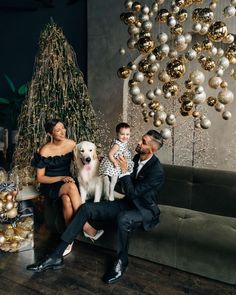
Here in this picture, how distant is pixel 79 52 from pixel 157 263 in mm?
4017

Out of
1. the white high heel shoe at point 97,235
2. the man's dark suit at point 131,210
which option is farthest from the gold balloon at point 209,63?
the white high heel shoe at point 97,235

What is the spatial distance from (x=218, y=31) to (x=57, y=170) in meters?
2.02

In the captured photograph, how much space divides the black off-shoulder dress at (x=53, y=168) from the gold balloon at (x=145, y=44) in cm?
131

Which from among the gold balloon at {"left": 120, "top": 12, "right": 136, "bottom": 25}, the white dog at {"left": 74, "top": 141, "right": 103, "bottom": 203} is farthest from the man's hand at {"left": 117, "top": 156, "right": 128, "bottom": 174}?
the gold balloon at {"left": 120, "top": 12, "right": 136, "bottom": 25}

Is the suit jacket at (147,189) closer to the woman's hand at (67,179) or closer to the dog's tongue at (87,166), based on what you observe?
the dog's tongue at (87,166)

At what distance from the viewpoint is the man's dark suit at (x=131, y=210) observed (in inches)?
100

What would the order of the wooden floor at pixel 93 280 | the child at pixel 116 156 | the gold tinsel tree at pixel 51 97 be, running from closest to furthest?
the wooden floor at pixel 93 280
the child at pixel 116 156
the gold tinsel tree at pixel 51 97

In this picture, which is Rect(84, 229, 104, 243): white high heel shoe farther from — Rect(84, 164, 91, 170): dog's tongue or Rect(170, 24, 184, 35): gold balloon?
Rect(170, 24, 184, 35): gold balloon

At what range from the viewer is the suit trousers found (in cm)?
253

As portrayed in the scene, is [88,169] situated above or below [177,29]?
below

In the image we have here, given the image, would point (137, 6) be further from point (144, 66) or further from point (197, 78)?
point (197, 78)

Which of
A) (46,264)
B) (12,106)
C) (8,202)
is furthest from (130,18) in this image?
(12,106)

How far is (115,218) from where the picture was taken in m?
2.67

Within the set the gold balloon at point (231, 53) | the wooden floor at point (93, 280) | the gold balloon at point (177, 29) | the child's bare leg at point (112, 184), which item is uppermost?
the gold balloon at point (177, 29)
